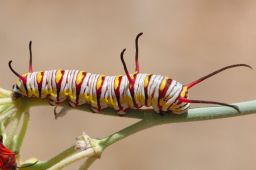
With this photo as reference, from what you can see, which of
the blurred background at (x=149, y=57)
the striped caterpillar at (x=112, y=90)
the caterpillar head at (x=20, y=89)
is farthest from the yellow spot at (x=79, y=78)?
the blurred background at (x=149, y=57)

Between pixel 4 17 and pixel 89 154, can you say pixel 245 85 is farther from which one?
pixel 89 154

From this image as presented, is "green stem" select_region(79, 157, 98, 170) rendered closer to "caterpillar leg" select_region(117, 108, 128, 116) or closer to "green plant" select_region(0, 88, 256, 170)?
"green plant" select_region(0, 88, 256, 170)

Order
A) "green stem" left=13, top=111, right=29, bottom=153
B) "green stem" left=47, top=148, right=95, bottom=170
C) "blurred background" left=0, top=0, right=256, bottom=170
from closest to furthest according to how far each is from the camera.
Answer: "green stem" left=47, top=148, right=95, bottom=170 → "green stem" left=13, top=111, right=29, bottom=153 → "blurred background" left=0, top=0, right=256, bottom=170

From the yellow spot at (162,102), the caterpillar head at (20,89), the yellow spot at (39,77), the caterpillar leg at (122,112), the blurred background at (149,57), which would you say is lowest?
the blurred background at (149,57)

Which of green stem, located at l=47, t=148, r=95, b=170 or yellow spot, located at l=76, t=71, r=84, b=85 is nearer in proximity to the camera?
green stem, located at l=47, t=148, r=95, b=170

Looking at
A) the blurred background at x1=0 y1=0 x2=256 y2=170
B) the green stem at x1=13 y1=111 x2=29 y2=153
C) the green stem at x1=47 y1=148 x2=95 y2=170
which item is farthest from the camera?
the blurred background at x1=0 y1=0 x2=256 y2=170

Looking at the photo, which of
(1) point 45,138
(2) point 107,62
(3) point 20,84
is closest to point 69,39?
(2) point 107,62

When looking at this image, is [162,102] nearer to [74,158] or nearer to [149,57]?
[74,158]

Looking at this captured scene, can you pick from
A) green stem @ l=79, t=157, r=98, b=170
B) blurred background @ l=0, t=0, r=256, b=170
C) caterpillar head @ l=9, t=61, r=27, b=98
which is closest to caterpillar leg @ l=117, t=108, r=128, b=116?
green stem @ l=79, t=157, r=98, b=170

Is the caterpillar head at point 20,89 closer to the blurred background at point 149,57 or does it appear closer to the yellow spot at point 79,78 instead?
the yellow spot at point 79,78
